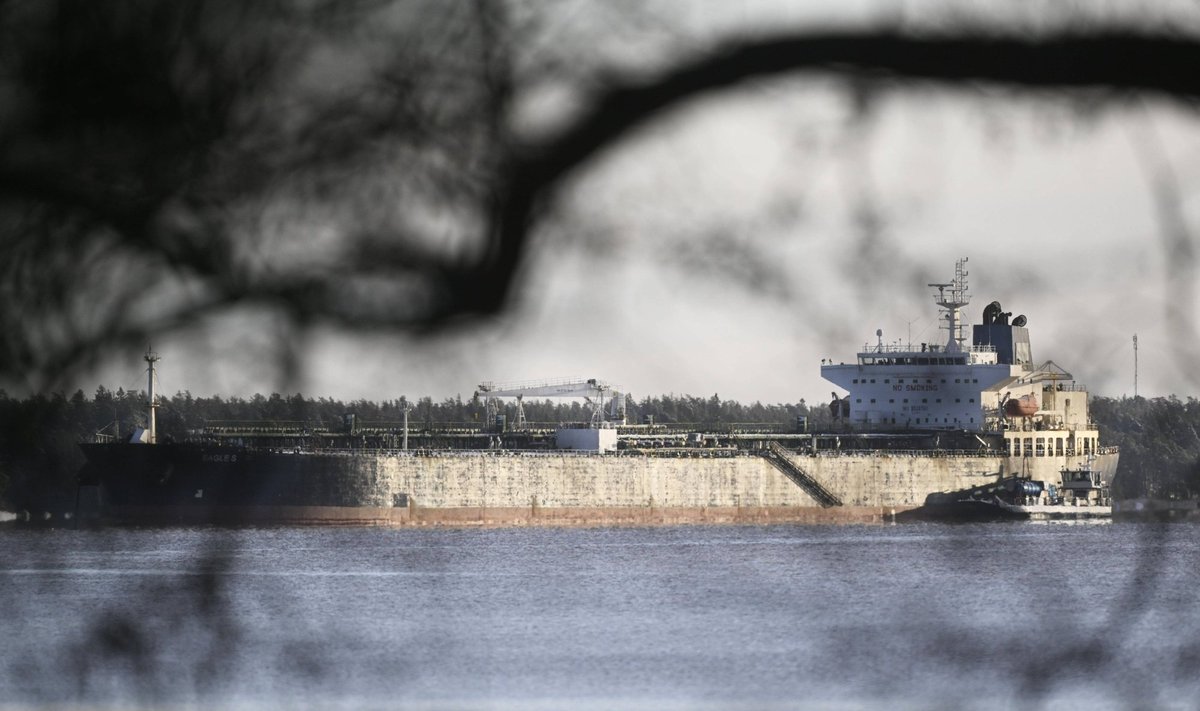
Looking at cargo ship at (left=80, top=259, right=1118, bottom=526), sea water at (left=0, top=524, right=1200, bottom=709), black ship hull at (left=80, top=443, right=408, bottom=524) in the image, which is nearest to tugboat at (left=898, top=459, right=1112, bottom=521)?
cargo ship at (left=80, top=259, right=1118, bottom=526)

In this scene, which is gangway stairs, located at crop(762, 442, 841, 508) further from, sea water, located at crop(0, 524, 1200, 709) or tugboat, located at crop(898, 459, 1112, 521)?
sea water, located at crop(0, 524, 1200, 709)

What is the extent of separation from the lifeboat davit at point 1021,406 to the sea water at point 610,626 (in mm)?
19348

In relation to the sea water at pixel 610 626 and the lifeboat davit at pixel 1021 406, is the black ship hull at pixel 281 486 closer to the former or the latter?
the sea water at pixel 610 626

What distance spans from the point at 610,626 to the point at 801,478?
42266 millimetres

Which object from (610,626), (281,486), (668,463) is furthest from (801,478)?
(610,626)

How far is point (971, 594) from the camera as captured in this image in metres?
5.68

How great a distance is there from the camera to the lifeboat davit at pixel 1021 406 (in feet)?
225

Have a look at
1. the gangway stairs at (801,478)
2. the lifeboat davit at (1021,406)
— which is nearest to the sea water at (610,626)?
the gangway stairs at (801,478)

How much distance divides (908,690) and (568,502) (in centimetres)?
5767

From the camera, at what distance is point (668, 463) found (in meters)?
63.9

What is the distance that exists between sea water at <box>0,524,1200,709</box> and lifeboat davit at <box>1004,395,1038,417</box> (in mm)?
19348

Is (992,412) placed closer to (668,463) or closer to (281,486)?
(668,463)

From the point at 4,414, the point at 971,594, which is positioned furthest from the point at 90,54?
the point at 971,594

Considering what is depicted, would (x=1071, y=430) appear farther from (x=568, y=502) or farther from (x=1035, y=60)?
(x=1035, y=60)
